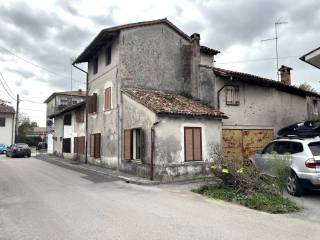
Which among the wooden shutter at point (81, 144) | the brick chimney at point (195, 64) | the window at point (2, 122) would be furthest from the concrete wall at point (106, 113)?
the window at point (2, 122)

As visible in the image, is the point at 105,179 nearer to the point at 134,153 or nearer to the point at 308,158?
the point at 134,153

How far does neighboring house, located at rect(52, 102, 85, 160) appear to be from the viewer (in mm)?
23469

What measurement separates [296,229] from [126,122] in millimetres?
10966

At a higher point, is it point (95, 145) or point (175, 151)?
point (95, 145)

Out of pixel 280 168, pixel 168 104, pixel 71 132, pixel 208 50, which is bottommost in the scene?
pixel 280 168

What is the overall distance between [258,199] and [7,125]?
46.4 metres

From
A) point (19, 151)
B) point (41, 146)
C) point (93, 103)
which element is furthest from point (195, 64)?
point (41, 146)

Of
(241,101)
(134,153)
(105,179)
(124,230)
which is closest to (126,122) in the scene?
(134,153)

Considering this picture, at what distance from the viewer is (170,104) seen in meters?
15.0

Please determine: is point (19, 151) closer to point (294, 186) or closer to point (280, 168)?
point (294, 186)

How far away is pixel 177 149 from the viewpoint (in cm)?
1393

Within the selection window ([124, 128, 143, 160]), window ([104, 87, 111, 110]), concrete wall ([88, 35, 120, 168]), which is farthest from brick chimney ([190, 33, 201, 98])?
window ([104, 87, 111, 110])

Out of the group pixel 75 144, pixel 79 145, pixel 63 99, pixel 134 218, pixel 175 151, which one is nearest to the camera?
pixel 134 218

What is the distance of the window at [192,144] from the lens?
14.2 meters
